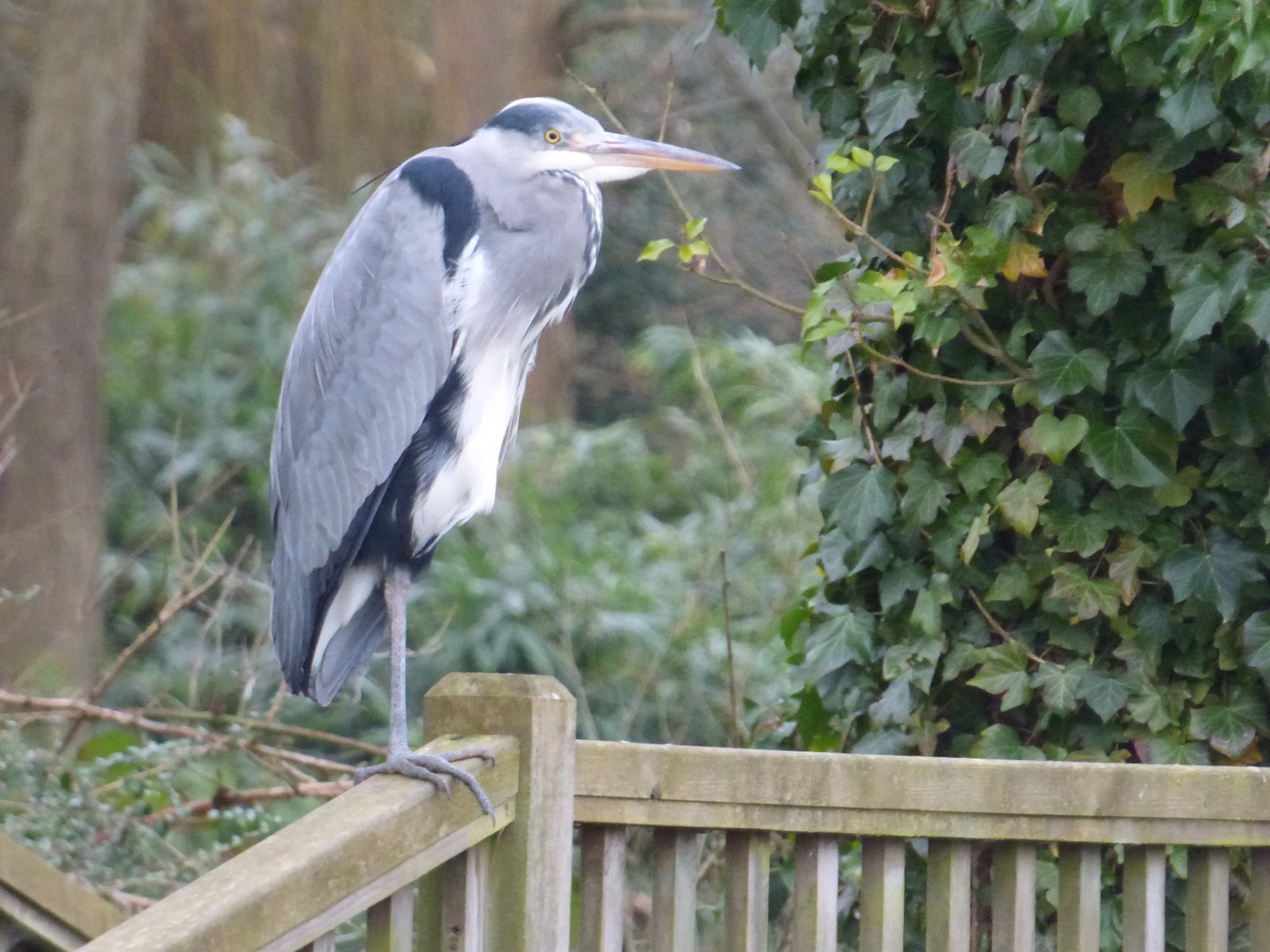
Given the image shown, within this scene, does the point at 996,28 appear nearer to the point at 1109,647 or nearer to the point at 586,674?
the point at 1109,647

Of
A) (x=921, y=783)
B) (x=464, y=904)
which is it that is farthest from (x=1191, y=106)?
(x=464, y=904)

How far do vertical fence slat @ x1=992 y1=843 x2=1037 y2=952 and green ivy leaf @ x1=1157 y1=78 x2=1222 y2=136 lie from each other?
44.5 inches

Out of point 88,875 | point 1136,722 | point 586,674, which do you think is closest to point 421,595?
point 586,674

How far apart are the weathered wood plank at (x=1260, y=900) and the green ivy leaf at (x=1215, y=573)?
43 centimetres

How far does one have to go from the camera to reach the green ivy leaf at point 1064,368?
2.47m

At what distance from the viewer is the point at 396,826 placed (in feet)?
4.98

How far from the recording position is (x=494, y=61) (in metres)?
7.96

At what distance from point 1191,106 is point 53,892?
2408 millimetres

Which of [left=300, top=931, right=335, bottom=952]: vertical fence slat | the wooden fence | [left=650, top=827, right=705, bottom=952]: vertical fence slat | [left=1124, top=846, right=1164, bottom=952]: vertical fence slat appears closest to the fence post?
the wooden fence

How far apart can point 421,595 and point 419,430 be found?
12.6 feet

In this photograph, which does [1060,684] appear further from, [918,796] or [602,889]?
[602,889]

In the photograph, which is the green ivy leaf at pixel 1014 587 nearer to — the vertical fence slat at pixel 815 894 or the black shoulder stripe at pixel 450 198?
the vertical fence slat at pixel 815 894

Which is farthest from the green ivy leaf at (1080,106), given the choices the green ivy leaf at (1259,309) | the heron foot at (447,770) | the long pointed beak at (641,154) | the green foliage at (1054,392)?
the heron foot at (447,770)

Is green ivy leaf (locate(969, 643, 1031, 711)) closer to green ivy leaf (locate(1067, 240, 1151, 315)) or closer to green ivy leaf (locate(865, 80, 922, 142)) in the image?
green ivy leaf (locate(1067, 240, 1151, 315))
